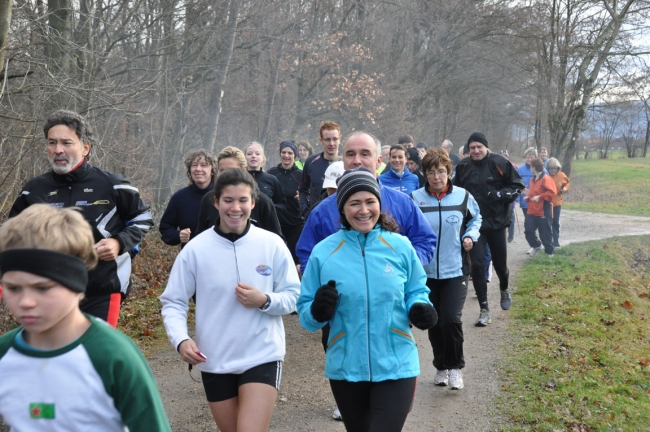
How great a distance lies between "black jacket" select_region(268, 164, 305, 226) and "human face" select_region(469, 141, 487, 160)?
2550mm

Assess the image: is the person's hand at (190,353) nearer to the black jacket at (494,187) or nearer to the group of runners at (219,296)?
the group of runners at (219,296)

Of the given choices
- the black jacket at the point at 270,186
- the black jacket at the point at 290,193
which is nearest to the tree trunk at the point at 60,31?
the black jacket at the point at 290,193

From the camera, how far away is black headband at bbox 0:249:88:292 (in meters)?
2.20

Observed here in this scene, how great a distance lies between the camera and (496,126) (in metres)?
44.2

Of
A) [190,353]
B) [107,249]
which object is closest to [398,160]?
[107,249]

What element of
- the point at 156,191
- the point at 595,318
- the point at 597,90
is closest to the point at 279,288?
the point at 595,318

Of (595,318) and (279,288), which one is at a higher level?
(279,288)

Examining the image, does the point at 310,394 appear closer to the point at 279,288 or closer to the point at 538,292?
the point at 279,288

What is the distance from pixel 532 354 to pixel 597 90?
27.7m

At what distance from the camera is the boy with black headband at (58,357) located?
221 centimetres

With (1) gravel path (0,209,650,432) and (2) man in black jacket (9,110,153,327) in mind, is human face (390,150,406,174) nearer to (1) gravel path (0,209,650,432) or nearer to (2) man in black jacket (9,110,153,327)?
(1) gravel path (0,209,650,432)

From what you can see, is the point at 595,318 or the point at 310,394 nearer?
the point at 310,394

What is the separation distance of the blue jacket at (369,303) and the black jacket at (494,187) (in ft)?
16.6

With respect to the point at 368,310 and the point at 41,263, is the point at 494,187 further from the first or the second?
the point at 41,263
